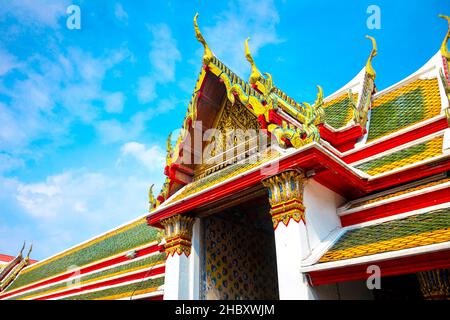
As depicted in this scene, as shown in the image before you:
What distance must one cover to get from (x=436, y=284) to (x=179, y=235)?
3.88 m

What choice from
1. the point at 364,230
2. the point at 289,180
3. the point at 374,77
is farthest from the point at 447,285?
the point at 374,77

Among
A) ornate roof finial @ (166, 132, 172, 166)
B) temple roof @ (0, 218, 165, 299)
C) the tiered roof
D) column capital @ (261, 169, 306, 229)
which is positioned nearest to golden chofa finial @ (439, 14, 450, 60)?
the tiered roof

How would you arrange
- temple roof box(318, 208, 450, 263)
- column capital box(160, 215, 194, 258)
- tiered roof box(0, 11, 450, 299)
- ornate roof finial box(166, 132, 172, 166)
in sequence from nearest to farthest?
temple roof box(318, 208, 450, 263) < tiered roof box(0, 11, 450, 299) < column capital box(160, 215, 194, 258) < ornate roof finial box(166, 132, 172, 166)

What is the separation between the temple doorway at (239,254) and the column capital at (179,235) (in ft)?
1.00

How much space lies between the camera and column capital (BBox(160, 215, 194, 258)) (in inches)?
262

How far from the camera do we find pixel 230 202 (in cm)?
645

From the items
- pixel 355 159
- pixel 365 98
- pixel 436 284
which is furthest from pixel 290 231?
pixel 365 98

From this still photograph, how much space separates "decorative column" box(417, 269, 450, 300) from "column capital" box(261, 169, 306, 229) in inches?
62.3

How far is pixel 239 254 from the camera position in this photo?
24.9ft

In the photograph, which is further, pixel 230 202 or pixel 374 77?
pixel 374 77

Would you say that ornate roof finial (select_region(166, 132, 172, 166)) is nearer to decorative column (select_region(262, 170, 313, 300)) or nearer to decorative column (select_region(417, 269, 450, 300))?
decorative column (select_region(262, 170, 313, 300))

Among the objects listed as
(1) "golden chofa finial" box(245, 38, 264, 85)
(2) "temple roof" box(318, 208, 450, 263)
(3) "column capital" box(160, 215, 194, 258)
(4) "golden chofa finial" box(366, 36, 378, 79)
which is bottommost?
(2) "temple roof" box(318, 208, 450, 263)
